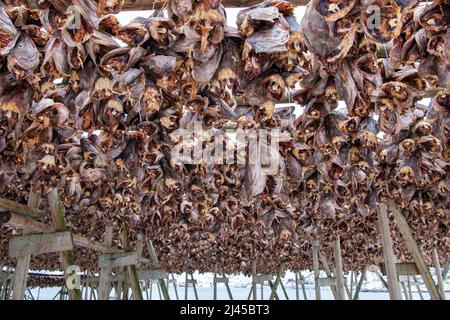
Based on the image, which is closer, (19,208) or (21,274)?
(21,274)

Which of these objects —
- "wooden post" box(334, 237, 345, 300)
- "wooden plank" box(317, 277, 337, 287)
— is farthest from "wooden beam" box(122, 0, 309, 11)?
"wooden plank" box(317, 277, 337, 287)

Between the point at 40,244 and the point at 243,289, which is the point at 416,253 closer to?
the point at 40,244

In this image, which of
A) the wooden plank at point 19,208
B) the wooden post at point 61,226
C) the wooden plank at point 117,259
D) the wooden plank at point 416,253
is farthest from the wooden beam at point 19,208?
the wooden plank at point 416,253

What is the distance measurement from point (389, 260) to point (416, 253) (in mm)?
369

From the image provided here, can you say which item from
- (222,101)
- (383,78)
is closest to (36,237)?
(222,101)

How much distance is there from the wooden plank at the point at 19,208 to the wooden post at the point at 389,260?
183 inches

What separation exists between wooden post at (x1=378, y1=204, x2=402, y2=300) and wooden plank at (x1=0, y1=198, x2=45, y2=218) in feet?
15.3

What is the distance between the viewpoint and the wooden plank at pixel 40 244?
5074 mm

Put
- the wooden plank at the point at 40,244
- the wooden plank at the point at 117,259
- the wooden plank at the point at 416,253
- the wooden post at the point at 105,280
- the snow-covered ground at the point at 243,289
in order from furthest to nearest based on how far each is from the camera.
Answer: the snow-covered ground at the point at 243,289, the wooden plank at the point at 117,259, the wooden post at the point at 105,280, the wooden plank at the point at 416,253, the wooden plank at the point at 40,244

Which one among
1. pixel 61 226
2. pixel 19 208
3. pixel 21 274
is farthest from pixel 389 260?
pixel 19 208

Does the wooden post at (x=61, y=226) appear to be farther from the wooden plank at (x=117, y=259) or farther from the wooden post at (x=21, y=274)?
the wooden plank at (x=117, y=259)

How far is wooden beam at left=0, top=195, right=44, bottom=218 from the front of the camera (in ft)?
16.2

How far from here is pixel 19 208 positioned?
513cm
